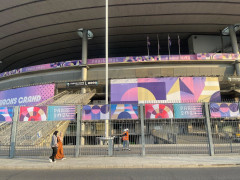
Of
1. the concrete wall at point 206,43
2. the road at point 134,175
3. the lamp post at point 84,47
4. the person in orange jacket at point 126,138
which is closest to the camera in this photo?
the road at point 134,175

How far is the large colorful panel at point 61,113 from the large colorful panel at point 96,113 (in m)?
0.75

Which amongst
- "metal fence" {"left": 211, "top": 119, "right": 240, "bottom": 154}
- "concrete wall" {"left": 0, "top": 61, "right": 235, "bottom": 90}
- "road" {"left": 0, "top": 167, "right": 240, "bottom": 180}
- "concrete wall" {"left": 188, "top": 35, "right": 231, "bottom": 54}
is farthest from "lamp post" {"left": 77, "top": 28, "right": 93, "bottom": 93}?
"road" {"left": 0, "top": 167, "right": 240, "bottom": 180}

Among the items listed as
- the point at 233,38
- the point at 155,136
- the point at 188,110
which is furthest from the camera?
the point at 233,38

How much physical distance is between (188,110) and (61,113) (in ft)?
26.5

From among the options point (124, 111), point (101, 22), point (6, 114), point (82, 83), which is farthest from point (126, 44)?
point (6, 114)

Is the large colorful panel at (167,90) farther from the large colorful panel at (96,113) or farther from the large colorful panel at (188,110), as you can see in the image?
the large colorful panel at (96,113)

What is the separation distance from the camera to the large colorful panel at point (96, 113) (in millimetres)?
10953

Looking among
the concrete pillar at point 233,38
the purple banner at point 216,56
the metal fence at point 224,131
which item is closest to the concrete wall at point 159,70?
the purple banner at point 216,56

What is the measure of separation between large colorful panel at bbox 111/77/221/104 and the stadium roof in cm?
1067

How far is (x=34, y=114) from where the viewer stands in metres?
11.2

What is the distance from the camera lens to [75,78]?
3244 cm

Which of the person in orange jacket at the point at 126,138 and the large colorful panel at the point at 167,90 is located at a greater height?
the large colorful panel at the point at 167,90

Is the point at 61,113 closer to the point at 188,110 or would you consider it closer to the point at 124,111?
the point at 124,111

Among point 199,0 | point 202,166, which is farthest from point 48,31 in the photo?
point 202,166
